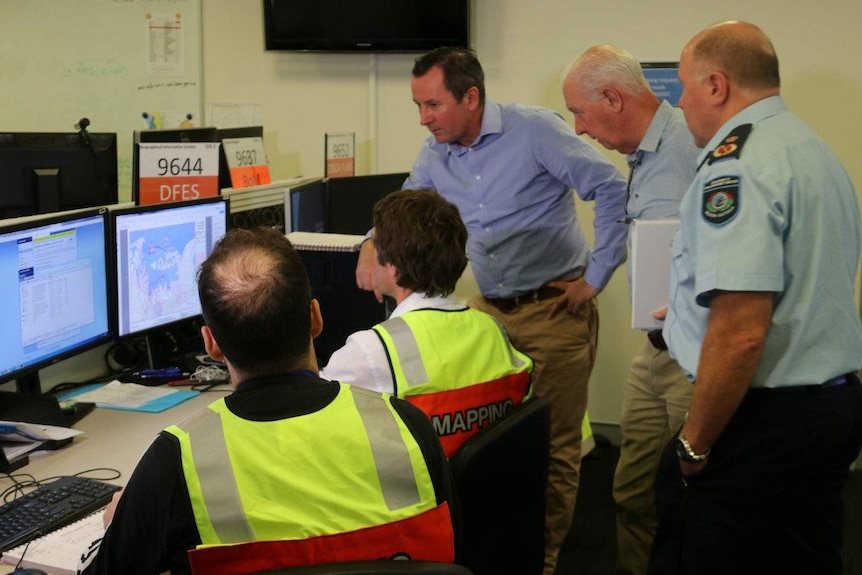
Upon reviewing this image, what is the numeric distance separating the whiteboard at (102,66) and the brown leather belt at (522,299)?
8.41ft

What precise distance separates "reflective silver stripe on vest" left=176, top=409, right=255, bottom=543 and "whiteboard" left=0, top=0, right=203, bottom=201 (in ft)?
12.6

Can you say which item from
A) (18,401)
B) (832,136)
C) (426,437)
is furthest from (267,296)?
(832,136)

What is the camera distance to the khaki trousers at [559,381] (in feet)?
9.14

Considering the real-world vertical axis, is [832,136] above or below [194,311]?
above

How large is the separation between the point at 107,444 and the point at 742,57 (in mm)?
1588

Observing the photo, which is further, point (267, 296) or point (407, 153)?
point (407, 153)

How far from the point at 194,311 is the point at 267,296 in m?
1.40

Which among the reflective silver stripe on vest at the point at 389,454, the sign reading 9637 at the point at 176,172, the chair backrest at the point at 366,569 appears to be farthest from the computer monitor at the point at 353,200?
the chair backrest at the point at 366,569

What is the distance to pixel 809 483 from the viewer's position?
1836 millimetres

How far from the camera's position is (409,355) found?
1819 millimetres

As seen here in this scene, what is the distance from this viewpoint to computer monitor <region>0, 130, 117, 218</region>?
3016mm

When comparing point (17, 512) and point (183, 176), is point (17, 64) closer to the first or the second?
point (183, 176)

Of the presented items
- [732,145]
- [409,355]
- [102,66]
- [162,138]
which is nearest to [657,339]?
[732,145]

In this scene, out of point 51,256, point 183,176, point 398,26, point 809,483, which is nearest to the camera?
point 809,483
